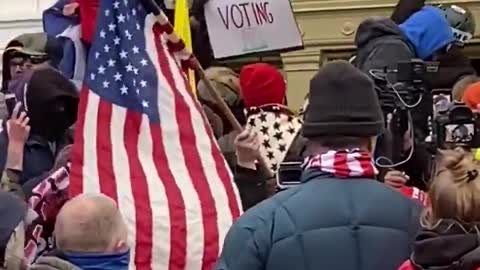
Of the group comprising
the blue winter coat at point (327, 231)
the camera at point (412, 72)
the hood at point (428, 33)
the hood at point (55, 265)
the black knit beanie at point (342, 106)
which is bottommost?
the hood at point (428, 33)

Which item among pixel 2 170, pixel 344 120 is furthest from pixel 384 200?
pixel 2 170

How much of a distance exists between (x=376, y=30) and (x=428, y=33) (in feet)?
0.97

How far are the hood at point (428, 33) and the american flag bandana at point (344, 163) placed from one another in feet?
9.71

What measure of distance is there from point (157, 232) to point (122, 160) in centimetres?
39

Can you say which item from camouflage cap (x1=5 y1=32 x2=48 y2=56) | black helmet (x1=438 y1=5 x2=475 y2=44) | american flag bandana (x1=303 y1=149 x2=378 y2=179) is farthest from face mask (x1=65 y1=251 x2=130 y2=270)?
black helmet (x1=438 y1=5 x2=475 y2=44)

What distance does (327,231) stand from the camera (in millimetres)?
3900

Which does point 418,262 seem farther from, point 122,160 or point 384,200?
point 122,160

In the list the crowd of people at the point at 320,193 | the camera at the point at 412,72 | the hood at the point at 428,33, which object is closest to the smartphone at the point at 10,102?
the crowd of people at the point at 320,193

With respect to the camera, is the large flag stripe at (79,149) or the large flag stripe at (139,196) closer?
the large flag stripe at (139,196)

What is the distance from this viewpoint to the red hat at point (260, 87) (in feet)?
22.0

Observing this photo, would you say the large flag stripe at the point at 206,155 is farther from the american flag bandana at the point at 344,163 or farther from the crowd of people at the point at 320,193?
the american flag bandana at the point at 344,163

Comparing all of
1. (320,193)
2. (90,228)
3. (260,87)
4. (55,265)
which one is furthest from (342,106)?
(260,87)

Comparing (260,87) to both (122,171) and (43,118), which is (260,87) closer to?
(43,118)

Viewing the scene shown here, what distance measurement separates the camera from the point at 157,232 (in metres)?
5.04
